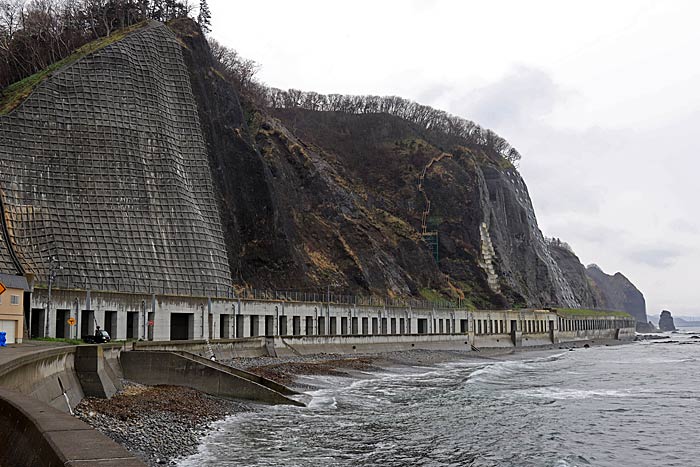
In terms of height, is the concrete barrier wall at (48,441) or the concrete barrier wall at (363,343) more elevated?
the concrete barrier wall at (48,441)

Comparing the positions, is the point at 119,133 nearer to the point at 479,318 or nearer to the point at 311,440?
the point at 311,440

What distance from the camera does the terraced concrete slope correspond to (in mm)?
53031

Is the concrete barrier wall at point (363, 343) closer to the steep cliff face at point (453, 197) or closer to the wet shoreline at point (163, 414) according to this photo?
the wet shoreline at point (163, 414)

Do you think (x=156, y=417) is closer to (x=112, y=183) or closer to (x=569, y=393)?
(x=569, y=393)

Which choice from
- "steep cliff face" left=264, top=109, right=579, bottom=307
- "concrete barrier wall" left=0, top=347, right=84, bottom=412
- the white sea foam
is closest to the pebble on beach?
"concrete barrier wall" left=0, top=347, right=84, bottom=412

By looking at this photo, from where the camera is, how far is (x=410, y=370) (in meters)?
60.0

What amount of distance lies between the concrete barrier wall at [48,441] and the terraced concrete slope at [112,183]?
41.9m

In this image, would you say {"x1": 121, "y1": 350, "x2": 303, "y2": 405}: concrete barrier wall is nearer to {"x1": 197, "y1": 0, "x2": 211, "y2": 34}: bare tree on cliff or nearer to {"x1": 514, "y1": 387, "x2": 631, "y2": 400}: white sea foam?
{"x1": 514, "y1": 387, "x2": 631, "y2": 400}: white sea foam

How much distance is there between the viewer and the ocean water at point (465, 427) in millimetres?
22188

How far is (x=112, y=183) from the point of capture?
58938 millimetres

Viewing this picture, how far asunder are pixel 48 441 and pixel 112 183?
178 feet

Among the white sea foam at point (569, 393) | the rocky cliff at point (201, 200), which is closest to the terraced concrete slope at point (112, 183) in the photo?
the rocky cliff at point (201, 200)

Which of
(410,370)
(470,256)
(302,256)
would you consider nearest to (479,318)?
(470,256)

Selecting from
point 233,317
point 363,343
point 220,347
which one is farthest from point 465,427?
point 363,343
